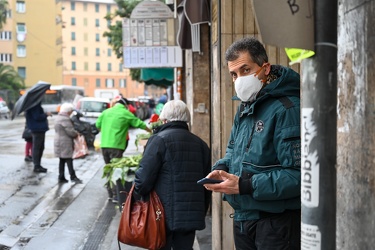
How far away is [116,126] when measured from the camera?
27.9 feet

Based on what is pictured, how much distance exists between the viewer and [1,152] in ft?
50.6

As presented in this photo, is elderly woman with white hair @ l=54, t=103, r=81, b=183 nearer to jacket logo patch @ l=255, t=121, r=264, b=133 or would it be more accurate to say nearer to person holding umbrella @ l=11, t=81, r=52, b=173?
person holding umbrella @ l=11, t=81, r=52, b=173

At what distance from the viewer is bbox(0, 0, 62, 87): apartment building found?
6981cm

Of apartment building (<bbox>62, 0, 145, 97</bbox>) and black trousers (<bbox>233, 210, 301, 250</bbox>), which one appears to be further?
apartment building (<bbox>62, 0, 145, 97</bbox>)

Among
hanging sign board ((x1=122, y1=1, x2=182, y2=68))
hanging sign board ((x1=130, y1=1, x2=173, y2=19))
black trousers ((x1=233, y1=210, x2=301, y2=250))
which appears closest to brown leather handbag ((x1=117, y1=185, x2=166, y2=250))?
black trousers ((x1=233, y1=210, x2=301, y2=250))

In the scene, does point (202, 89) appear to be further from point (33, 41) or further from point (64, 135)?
point (33, 41)

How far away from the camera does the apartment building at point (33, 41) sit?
229 ft

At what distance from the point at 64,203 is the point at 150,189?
507 centimetres

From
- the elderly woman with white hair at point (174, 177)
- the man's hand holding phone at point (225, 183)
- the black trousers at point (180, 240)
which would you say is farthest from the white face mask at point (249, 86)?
the black trousers at point (180, 240)

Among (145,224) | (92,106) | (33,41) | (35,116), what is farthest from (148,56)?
(33,41)

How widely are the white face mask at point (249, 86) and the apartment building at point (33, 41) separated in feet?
234

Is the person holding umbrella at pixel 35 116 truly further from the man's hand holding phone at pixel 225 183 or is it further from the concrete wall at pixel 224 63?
the man's hand holding phone at pixel 225 183

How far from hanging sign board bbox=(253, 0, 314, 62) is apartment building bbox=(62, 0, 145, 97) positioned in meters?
94.6

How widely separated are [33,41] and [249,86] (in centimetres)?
7322
